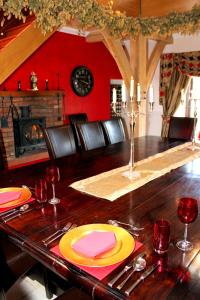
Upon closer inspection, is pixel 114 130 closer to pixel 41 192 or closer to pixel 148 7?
pixel 148 7

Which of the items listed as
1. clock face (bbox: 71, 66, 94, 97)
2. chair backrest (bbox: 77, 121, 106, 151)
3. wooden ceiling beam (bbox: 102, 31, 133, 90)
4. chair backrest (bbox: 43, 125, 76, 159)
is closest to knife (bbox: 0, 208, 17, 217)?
chair backrest (bbox: 43, 125, 76, 159)

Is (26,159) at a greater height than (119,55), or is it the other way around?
(119,55)

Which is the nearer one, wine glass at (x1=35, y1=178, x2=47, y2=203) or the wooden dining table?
the wooden dining table

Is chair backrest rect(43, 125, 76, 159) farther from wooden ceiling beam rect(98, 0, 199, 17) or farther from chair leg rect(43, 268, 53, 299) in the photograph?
wooden ceiling beam rect(98, 0, 199, 17)

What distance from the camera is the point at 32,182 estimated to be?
1.76 m

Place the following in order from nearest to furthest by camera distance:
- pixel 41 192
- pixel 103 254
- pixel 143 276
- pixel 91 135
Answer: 1. pixel 143 276
2. pixel 103 254
3. pixel 41 192
4. pixel 91 135

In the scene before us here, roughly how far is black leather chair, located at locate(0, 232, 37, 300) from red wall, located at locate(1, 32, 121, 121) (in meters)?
3.41

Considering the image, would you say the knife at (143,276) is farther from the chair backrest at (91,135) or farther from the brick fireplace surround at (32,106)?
the brick fireplace surround at (32,106)

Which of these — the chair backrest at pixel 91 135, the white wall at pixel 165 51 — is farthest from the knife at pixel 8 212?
the white wall at pixel 165 51

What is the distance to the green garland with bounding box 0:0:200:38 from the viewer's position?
2139 millimetres

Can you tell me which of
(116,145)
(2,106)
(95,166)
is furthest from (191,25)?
(2,106)

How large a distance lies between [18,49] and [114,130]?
1625 mm

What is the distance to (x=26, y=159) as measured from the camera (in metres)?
4.61

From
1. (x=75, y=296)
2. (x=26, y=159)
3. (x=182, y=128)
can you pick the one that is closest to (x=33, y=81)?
(x=26, y=159)
